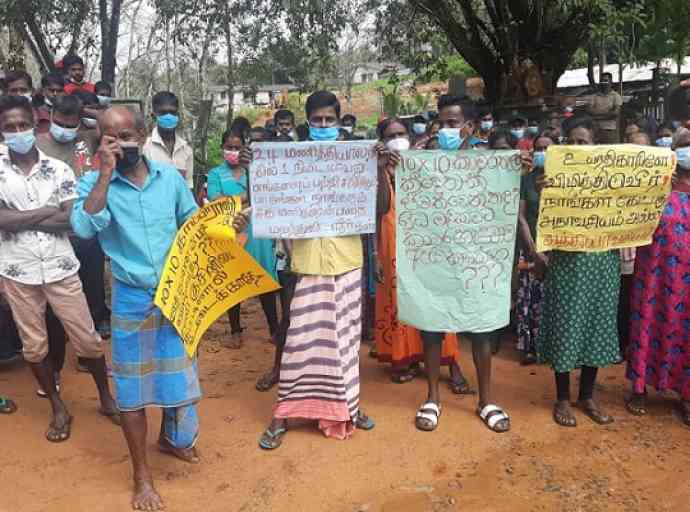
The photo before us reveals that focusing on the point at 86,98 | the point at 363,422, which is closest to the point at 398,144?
the point at 363,422

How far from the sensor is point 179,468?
368 centimetres

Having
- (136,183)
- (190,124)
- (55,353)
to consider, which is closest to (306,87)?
(55,353)

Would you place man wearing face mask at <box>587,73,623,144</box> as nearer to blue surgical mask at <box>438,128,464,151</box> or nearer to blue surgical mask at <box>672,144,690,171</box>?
blue surgical mask at <box>672,144,690,171</box>

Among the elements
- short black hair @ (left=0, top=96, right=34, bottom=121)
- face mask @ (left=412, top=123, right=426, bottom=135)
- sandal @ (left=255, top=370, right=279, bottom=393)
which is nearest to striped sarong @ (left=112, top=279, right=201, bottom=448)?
short black hair @ (left=0, top=96, right=34, bottom=121)

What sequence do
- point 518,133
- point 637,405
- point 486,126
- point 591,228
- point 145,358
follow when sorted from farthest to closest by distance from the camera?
1. point 486,126
2. point 518,133
3. point 637,405
4. point 591,228
5. point 145,358

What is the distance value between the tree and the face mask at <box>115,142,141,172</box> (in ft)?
27.2

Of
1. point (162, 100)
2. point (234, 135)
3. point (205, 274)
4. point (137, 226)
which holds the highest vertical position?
point (162, 100)

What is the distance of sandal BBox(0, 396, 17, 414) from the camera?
14.5ft

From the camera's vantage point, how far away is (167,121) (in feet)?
18.0

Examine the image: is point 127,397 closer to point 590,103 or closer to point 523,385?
point 523,385

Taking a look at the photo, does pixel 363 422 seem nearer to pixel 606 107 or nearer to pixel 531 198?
pixel 531 198

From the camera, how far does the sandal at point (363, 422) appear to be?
410cm

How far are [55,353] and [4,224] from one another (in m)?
1.24

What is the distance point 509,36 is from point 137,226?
31.4 feet
